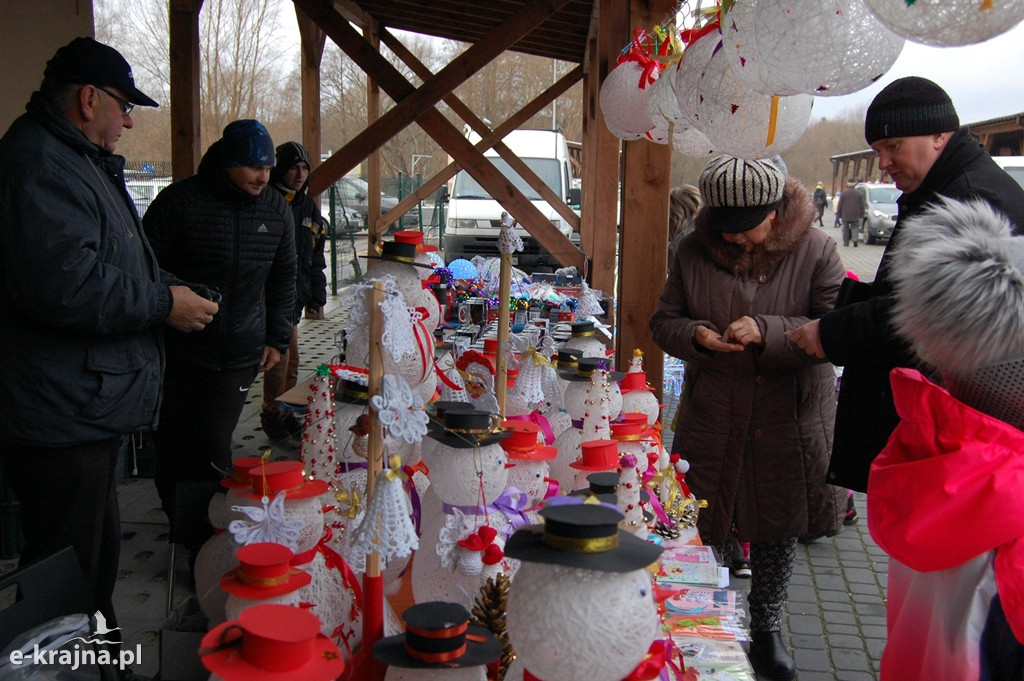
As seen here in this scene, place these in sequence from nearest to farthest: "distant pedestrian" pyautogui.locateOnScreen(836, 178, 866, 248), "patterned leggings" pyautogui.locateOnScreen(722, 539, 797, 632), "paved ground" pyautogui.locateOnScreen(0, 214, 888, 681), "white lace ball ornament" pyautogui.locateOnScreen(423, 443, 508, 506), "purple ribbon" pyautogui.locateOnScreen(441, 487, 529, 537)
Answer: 1. "white lace ball ornament" pyautogui.locateOnScreen(423, 443, 508, 506)
2. "purple ribbon" pyautogui.locateOnScreen(441, 487, 529, 537)
3. "patterned leggings" pyautogui.locateOnScreen(722, 539, 797, 632)
4. "paved ground" pyautogui.locateOnScreen(0, 214, 888, 681)
5. "distant pedestrian" pyautogui.locateOnScreen(836, 178, 866, 248)

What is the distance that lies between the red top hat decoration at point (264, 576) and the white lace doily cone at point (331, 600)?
0.09 meters

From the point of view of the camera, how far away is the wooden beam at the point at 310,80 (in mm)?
8570

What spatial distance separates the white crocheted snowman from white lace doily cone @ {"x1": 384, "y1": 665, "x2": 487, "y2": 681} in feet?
0.35

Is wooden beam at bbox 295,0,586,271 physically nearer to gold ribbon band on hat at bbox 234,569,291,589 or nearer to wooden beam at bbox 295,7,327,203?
wooden beam at bbox 295,7,327,203

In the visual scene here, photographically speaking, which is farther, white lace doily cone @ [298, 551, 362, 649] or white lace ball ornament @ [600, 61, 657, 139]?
white lace ball ornament @ [600, 61, 657, 139]

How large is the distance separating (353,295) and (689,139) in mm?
1973

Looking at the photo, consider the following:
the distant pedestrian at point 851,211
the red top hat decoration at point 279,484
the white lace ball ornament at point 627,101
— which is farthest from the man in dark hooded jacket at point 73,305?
the distant pedestrian at point 851,211

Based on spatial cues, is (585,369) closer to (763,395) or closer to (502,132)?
(763,395)

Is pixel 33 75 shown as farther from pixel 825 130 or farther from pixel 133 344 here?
pixel 825 130

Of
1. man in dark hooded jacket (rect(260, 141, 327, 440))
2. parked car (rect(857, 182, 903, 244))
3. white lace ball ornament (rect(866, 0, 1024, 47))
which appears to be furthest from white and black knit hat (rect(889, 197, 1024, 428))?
parked car (rect(857, 182, 903, 244))

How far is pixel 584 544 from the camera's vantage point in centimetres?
101

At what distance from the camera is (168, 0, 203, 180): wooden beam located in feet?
14.8

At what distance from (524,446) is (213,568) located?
65 cm

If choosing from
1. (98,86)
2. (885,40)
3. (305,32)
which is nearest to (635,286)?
(885,40)
